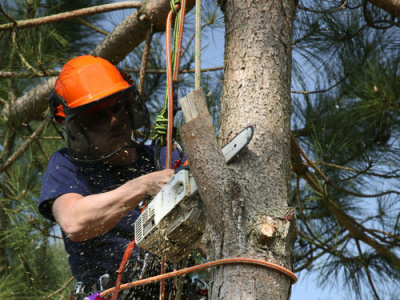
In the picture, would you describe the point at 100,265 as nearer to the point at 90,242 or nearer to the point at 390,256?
the point at 90,242

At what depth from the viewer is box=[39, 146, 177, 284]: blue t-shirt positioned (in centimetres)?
245

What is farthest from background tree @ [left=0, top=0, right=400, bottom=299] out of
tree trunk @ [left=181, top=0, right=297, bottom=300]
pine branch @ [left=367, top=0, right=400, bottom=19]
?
tree trunk @ [left=181, top=0, right=297, bottom=300]

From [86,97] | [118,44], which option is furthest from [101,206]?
[118,44]

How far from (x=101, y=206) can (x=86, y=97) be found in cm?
70

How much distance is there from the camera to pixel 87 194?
2.52 m

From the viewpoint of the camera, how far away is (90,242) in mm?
2453

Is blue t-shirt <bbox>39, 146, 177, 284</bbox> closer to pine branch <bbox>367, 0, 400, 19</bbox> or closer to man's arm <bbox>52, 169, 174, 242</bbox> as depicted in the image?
man's arm <bbox>52, 169, 174, 242</bbox>

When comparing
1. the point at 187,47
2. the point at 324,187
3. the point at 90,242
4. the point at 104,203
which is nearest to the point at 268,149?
the point at 104,203

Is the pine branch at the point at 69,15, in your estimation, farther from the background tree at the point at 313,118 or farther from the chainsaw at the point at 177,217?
the chainsaw at the point at 177,217

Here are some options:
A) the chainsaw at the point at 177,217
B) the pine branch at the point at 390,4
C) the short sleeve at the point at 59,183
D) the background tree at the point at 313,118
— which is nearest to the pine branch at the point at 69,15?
the background tree at the point at 313,118

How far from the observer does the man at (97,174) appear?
2260mm

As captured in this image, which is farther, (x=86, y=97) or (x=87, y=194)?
(x=86, y=97)

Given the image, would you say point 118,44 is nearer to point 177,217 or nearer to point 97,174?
point 97,174

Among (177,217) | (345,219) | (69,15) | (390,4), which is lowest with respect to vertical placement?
(345,219)
